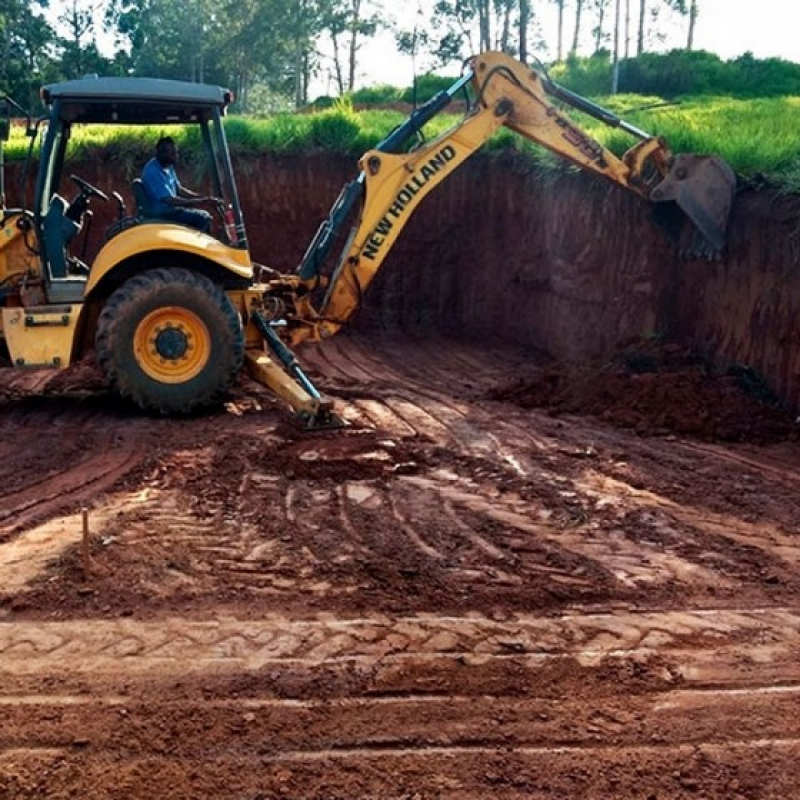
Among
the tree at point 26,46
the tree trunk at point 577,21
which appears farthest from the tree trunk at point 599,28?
the tree at point 26,46

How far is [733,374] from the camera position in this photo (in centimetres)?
895

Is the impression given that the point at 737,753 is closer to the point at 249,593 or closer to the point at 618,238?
the point at 249,593

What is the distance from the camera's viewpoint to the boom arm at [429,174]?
9.13 meters

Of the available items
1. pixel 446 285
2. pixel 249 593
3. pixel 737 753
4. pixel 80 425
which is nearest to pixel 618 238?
pixel 446 285

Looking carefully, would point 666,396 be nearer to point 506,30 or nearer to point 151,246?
point 151,246

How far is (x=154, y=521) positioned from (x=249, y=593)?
1.20 metres

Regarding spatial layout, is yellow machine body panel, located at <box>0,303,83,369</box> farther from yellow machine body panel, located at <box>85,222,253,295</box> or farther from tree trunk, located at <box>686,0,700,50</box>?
tree trunk, located at <box>686,0,700,50</box>

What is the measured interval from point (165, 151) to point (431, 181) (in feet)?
7.78

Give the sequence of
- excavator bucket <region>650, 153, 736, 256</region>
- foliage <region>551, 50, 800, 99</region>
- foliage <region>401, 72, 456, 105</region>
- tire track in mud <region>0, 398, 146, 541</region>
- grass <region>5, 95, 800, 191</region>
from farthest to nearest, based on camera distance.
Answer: foliage <region>551, 50, 800, 99</region> < foliage <region>401, 72, 456, 105</region> < grass <region>5, 95, 800, 191</region> < excavator bucket <region>650, 153, 736, 256</region> < tire track in mud <region>0, 398, 146, 541</region>

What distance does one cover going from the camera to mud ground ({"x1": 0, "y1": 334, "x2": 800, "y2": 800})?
3.38 meters

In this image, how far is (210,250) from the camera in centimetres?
834

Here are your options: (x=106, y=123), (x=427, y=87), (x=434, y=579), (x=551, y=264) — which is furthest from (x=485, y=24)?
(x=434, y=579)

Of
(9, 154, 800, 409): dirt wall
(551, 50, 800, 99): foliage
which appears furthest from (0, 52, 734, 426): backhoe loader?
(551, 50, 800, 99): foliage

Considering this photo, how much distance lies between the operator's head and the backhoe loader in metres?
0.28
